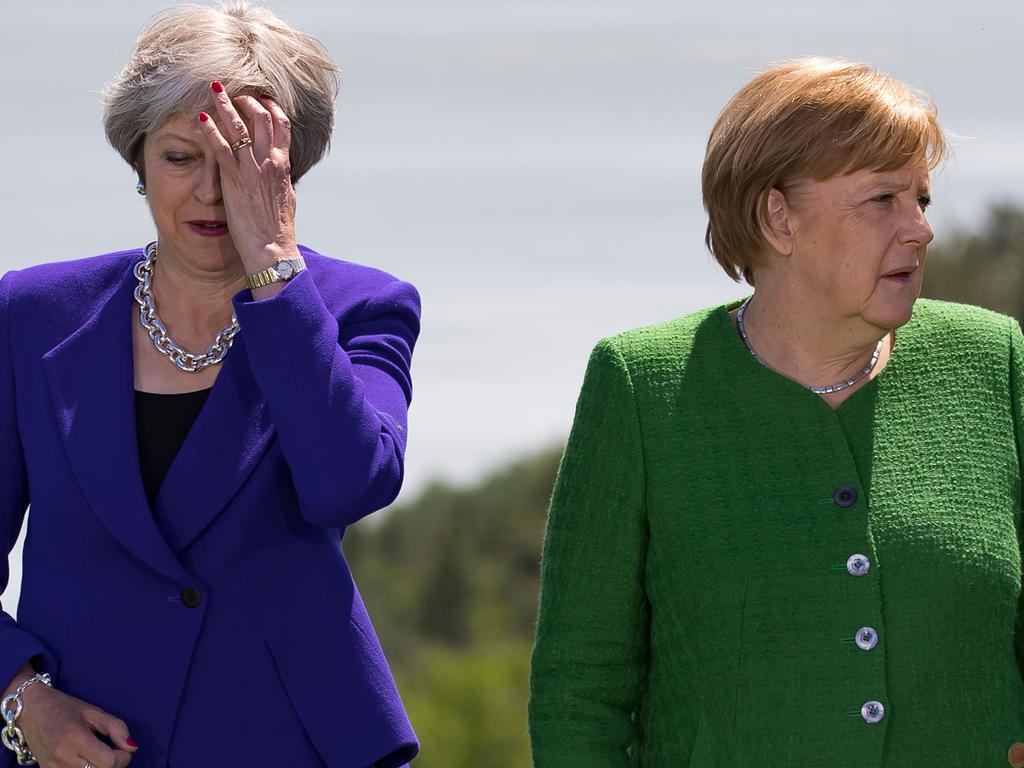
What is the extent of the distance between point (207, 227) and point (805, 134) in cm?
121

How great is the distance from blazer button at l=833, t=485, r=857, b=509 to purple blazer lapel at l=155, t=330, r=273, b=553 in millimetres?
1128

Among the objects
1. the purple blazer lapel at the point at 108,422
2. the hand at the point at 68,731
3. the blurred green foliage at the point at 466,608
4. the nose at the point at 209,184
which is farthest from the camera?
the blurred green foliage at the point at 466,608

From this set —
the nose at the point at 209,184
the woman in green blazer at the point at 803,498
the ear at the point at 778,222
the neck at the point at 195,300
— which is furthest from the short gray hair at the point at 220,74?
the ear at the point at 778,222

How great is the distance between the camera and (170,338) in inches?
152

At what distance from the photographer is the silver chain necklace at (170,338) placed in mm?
3828

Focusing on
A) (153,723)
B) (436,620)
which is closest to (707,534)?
(153,723)

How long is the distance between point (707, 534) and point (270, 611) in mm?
873

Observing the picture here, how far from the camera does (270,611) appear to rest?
368 centimetres

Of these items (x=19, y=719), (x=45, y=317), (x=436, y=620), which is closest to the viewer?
(x=19, y=719)

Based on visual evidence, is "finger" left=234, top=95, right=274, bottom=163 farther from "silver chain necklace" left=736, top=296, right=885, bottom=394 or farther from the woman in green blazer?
"silver chain necklace" left=736, top=296, right=885, bottom=394

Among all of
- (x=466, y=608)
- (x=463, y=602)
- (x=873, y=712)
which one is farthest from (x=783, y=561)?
(x=463, y=602)

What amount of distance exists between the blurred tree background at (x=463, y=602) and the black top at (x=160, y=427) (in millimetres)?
55811

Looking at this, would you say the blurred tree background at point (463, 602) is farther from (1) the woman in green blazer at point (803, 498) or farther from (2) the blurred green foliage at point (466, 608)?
(1) the woman in green blazer at point (803, 498)

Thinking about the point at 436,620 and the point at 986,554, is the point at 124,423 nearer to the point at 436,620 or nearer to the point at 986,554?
the point at 986,554
